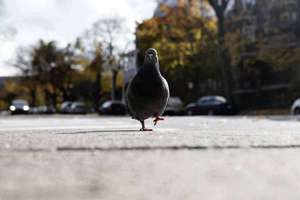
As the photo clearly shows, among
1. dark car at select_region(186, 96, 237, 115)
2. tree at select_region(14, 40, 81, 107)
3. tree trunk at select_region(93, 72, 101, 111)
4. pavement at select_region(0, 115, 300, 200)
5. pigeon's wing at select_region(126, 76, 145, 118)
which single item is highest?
tree at select_region(14, 40, 81, 107)

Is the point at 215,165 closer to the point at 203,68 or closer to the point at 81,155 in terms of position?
the point at 81,155

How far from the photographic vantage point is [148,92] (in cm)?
1348

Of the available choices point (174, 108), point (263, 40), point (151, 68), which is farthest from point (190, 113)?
point (151, 68)

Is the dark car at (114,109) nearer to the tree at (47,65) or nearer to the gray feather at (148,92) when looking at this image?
the tree at (47,65)

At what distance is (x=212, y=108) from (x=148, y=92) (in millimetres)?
34795

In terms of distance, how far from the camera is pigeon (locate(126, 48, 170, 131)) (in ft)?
44.3

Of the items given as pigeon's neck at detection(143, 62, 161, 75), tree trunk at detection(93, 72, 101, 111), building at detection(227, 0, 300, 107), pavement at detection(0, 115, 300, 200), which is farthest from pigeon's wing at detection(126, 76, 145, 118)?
tree trunk at detection(93, 72, 101, 111)

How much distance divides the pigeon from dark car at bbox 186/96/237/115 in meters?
33.4

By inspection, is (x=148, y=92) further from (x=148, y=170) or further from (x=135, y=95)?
(x=148, y=170)

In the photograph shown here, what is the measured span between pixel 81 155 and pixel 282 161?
229 centimetres

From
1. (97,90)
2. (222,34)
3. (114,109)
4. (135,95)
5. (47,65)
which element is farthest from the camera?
(47,65)

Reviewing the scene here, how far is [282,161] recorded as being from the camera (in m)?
7.86

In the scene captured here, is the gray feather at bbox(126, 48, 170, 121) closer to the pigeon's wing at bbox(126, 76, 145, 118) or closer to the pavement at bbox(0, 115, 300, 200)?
the pigeon's wing at bbox(126, 76, 145, 118)

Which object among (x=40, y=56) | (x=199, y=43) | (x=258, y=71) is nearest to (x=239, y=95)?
(x=258, y=71)
